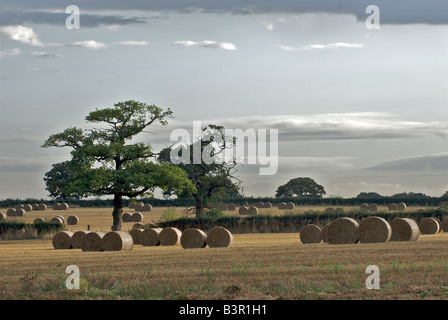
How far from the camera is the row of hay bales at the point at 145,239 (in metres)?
34.8

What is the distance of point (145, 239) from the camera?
129ft

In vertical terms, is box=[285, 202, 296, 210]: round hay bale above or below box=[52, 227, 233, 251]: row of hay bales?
above

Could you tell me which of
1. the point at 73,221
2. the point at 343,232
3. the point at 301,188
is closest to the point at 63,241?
the point at 343,232

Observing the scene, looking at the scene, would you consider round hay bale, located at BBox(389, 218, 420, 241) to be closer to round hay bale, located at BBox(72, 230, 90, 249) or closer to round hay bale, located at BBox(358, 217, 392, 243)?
Answer: round hay bale, located at BBox(358, 217, 392, 243)

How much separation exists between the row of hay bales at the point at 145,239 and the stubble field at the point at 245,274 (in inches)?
171

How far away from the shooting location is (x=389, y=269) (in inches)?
835

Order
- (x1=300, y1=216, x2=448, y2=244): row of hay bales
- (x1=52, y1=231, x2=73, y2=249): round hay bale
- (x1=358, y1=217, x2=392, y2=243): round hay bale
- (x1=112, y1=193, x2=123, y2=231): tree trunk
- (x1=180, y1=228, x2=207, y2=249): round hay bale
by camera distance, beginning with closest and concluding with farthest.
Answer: (x1=358, y1=217, x2=392, y2=243): round hay bale
(x1=300, y1=216, x2=448, y2=244): row of hay bales
(x1=180, y1=228, x2=207, y2=249): round hay bale
(x1=52, y1=231, x2=73, y2=249): round hay bale
(x1=112, y1=193, x2=123, y2=231): tree trunk

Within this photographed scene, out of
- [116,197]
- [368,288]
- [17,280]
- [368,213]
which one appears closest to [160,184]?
[116,197]

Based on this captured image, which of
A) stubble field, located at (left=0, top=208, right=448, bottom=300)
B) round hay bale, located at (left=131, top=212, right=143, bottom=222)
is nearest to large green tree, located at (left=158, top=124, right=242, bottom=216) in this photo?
round hay bale, located at (left=131, top=212, right=143, bottom=222)

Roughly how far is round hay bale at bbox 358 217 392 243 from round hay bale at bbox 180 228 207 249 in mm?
7819

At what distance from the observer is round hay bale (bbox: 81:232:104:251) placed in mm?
35281

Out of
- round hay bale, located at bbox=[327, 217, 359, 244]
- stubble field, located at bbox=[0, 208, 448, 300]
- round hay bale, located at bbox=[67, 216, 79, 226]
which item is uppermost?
round hay bale, located at bbox=[327, 217, 359, 244]
